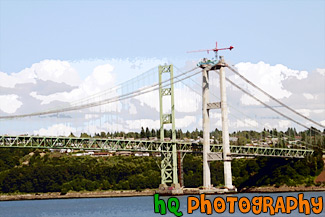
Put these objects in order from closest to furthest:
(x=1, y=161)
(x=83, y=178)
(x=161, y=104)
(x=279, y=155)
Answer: (x=161, y=104)
(x=279, y=155)
(x=83, y=178)
(x=1, y=161)

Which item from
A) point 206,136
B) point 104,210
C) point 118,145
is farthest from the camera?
point 118,145

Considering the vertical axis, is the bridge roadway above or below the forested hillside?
above

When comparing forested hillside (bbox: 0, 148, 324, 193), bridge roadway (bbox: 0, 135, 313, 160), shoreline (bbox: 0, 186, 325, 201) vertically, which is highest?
bridge roadway (bbox: 0, 135, 313, 160)

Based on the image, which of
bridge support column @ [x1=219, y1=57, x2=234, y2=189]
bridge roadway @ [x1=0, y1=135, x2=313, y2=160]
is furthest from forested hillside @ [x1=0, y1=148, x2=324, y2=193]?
bridge support column @ [x1=219, y1=57, x2=234, y2=189]

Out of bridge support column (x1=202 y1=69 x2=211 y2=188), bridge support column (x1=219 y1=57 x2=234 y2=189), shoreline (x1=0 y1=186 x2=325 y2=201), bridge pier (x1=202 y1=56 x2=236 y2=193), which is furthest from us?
shoreline (x1=0 y1=186 x2=325 y2=201)

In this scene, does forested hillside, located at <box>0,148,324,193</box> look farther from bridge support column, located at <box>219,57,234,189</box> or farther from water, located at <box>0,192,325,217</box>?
bridge support column, located at <box>219,57,234,189</box>

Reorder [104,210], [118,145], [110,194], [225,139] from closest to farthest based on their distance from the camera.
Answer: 1. [104,210]
2. [225,139]
3. [118,145]
4. [110,194]

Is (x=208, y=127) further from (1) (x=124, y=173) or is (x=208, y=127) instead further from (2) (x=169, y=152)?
(1) (x=124, y=173)

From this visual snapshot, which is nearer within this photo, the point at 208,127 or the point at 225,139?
the point at 225,139

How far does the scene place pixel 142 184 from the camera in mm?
158375

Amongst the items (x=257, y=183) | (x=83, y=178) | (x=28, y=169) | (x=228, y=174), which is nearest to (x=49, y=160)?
(x=28, y=169)

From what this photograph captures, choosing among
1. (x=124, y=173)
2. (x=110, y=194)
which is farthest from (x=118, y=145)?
(x=124, y=173)

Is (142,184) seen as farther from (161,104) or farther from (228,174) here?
(228,174)

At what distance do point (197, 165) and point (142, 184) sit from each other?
1459 cm
